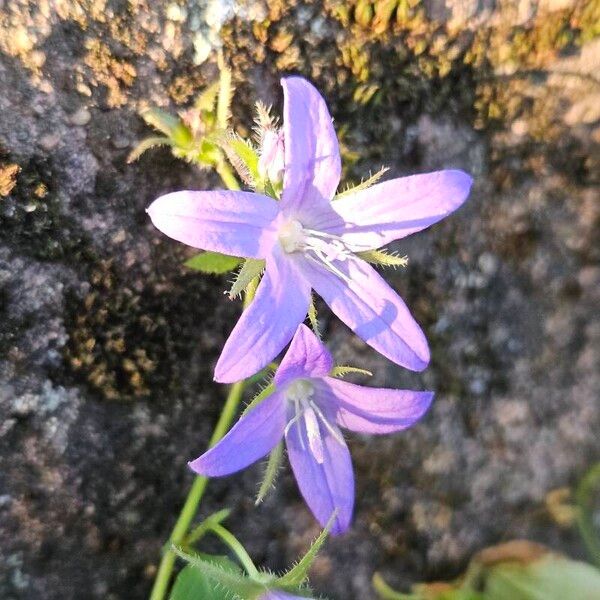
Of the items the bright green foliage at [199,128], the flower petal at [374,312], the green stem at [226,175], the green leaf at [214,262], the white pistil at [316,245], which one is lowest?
the flower petal at [374,312]

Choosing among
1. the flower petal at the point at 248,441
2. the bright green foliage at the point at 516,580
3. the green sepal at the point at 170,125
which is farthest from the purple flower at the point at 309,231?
the bright green foliage at the point at 516,580

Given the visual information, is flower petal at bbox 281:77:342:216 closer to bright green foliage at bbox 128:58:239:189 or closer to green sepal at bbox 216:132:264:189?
green sepal at bbox 216:132:264:189

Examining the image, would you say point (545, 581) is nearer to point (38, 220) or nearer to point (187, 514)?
point (187, 514)

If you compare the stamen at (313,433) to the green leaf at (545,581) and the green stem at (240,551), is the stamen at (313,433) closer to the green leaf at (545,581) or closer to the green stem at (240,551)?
the green stem at (240,551)

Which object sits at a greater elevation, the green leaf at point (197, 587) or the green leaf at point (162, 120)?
the green leaf at point (162, 120)

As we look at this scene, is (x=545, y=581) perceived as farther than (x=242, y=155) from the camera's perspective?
Yes

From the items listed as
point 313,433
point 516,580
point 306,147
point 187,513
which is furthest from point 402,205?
point 516,580

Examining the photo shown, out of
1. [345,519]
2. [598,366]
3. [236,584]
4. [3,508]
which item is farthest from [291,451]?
[598,366]

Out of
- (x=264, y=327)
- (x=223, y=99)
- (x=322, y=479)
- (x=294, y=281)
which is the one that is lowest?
(x=322, y=479)
